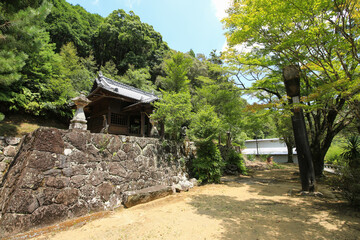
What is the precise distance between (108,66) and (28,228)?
987 inches

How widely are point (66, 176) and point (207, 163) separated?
604cm

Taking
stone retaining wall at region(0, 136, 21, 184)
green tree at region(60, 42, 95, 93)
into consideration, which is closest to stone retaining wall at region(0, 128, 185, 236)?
stone retaining wall at region(0, 136, 21, 184)

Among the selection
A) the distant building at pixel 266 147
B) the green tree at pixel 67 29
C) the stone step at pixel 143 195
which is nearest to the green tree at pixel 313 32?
the stone step at pixel 143 195

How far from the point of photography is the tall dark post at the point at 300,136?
623 centimetres

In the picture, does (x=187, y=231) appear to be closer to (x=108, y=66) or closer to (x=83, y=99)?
(x=83, y=99)

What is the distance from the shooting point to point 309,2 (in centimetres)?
432

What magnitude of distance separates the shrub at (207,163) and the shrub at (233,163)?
368 centimetres

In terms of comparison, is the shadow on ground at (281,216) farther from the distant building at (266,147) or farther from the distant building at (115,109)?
the distant building at (266,147)

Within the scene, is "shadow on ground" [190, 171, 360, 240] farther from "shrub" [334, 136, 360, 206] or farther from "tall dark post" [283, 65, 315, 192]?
"tall dark post" [283, 65, 315, 192]

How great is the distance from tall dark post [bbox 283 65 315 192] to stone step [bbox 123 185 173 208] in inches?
208

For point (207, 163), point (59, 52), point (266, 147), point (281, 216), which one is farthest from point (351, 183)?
point (59, 52)

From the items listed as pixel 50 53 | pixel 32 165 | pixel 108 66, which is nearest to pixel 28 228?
pixel 32 165

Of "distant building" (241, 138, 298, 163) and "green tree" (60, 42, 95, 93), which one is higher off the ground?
"green tree" (60, 42, 95, 93)

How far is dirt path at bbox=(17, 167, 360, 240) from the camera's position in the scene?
335 cm
